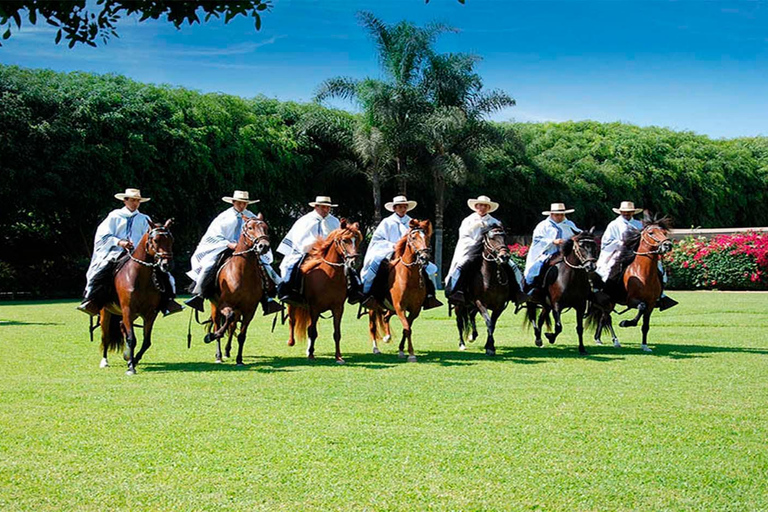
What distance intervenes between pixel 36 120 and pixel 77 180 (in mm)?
2504

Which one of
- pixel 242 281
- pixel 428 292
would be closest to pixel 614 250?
pixel 428 292

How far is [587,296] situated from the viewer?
44.9 ft

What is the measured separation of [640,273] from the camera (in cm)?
1382

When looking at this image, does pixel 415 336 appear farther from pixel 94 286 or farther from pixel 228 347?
pixel 94 286

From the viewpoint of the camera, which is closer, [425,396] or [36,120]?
[425,396]

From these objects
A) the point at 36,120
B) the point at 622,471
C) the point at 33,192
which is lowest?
the point at 622,471

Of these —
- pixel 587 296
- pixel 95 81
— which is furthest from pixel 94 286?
pixel 95 81

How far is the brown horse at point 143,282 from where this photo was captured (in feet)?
36.2

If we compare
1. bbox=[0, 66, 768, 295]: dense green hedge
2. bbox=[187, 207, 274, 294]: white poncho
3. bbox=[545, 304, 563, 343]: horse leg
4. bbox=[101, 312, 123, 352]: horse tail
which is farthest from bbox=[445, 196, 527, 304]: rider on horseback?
bbox=[0, 66, 768, 295]: dense green hedge

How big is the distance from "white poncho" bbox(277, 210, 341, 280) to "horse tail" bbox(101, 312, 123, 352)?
8.09 ft

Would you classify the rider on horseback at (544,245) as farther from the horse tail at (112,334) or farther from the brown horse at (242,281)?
the horse tail at (112,334)

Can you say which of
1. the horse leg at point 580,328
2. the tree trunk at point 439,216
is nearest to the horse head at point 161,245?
the horse leg at point 580,328

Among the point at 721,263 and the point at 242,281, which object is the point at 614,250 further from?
the point at 721,263

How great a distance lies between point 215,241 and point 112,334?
6.33 ft
